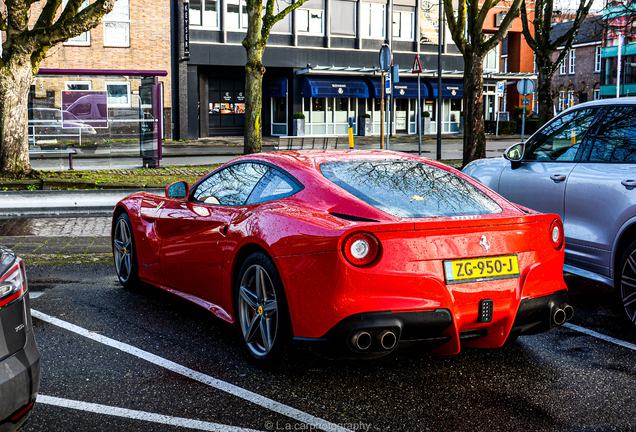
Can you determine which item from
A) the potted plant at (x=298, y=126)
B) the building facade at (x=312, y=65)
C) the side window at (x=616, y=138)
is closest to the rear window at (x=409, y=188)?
the side window at (x=616, y=138)

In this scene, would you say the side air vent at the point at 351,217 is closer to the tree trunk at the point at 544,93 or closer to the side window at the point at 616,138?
the side window at the point at 616,138

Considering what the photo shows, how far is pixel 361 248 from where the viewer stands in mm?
3627

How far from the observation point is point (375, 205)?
399 cm

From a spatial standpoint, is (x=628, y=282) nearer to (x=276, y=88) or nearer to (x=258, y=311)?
(x=258, y=311)

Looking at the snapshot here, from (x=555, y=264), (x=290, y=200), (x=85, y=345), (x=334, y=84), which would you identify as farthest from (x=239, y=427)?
(x=334, y=84)

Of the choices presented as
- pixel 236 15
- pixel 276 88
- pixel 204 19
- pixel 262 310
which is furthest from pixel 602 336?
pixel 276 88

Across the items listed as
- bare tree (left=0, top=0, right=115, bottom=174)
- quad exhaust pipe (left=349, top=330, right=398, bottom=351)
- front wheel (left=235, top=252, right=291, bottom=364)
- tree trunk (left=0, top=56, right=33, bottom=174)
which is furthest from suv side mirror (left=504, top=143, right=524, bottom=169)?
tree trunk (left=0, top=56, right=33, bottom=174)

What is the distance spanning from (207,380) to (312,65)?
36.4m

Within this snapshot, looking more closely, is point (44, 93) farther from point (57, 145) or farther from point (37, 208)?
point (37, 208)

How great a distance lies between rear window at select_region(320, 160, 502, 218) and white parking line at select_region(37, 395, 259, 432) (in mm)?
1504

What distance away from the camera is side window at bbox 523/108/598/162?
5.88 metres

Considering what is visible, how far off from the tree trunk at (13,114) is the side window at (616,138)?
442 inches

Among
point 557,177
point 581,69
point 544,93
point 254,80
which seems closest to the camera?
point 557,177

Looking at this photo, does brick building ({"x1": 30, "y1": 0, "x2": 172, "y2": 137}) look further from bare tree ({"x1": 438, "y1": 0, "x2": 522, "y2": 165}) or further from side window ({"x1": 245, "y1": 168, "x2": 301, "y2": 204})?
side window ({"x1": 245, "y1": 168, "x2": 301, "y2": 204})
